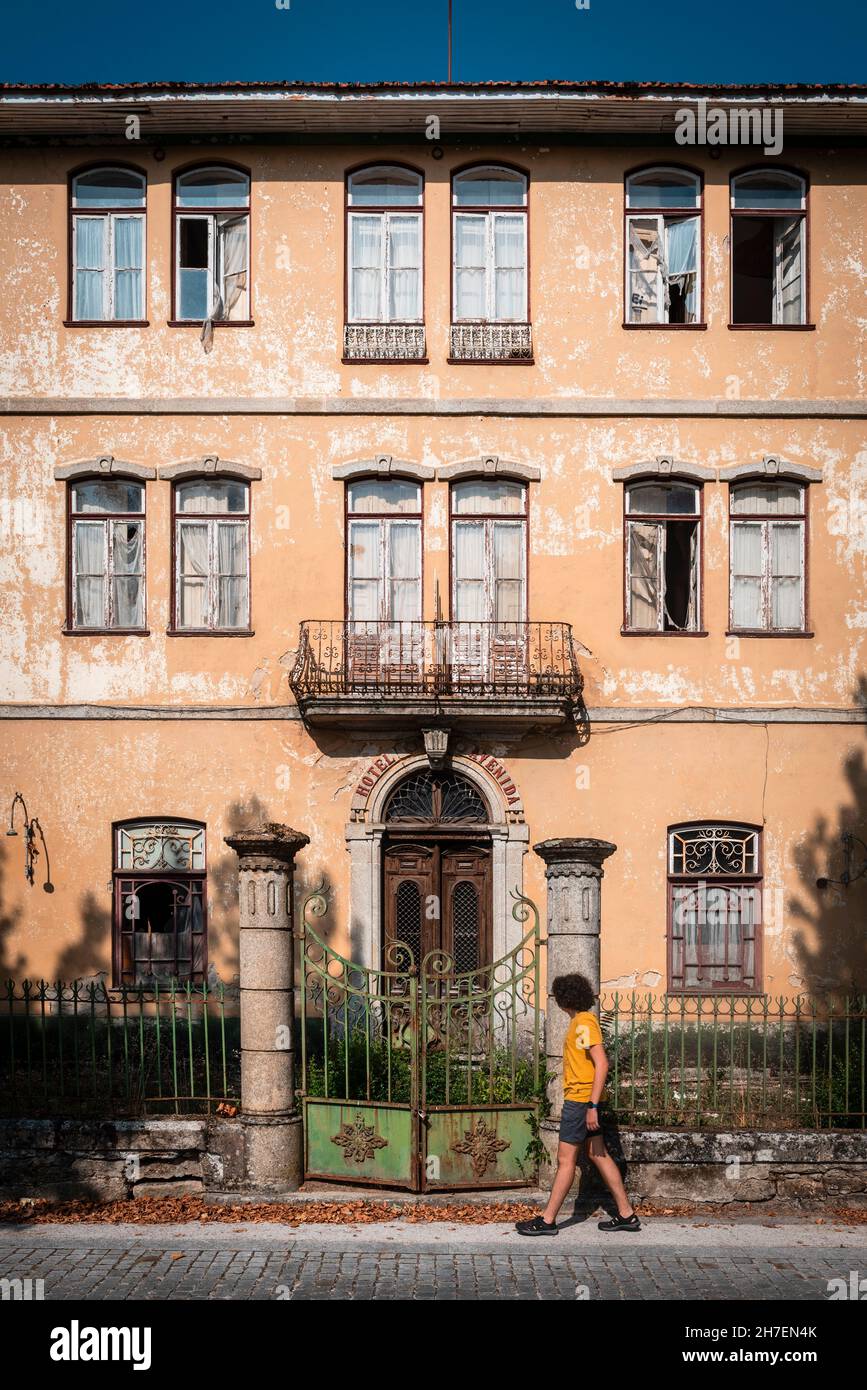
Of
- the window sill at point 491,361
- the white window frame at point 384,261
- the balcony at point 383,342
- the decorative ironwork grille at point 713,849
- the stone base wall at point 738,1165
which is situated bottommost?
the stone base wall at point 738,1165

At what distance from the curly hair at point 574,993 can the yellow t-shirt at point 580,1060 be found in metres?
0.14

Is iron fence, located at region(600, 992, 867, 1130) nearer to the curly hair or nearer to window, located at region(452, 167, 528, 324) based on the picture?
the curly hair

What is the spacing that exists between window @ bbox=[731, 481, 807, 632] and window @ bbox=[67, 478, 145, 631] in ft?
24.1

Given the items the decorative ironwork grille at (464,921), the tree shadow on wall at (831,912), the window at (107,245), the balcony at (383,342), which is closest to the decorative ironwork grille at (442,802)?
the decorative ironwork grille at (464,921)

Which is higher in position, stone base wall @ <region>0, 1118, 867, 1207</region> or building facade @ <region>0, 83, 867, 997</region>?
building facade @ <region>0, 83, 867, 997</region>

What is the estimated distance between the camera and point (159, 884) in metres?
17.1

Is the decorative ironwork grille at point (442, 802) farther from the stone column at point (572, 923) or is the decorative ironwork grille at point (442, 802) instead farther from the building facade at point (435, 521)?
the stone column at point (572, 923)

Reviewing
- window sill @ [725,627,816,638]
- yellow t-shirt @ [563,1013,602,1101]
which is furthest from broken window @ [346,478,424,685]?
yellow t-shirt @ [563,1013,602,1101]

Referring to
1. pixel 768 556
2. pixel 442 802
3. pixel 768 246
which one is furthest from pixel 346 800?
pixel 768 246

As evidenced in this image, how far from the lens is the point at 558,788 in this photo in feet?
56.0

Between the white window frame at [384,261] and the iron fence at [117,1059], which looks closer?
the iron fence at [117,1059]

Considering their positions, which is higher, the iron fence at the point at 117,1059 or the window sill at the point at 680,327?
the window sill at the point at 680,327

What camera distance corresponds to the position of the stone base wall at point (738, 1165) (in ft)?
35.2

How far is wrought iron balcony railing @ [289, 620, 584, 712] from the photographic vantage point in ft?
54.3
